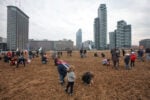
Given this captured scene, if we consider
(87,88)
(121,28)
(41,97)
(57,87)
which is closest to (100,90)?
(87,88)

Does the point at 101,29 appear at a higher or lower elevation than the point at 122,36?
higher

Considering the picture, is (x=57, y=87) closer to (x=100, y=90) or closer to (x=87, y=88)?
(x=87, y=88)

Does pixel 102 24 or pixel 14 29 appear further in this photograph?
pixel 102 24

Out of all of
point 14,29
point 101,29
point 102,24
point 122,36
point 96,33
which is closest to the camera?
point 122,36

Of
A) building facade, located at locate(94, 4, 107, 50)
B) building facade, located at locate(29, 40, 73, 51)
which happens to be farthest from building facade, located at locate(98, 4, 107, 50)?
building facade, located at locate(29, 40, 73, 51)

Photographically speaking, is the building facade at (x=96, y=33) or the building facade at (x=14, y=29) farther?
the building facade at (x=96, y=33)

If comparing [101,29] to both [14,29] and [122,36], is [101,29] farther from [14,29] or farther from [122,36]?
[14,29]

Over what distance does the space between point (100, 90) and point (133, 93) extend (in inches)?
77.0

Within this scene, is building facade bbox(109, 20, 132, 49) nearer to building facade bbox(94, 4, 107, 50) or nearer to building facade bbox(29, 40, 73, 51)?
building facade bbox(94, 4, 107, 50)

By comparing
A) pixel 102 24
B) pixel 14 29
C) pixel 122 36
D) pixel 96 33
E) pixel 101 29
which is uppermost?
pixel 102 24

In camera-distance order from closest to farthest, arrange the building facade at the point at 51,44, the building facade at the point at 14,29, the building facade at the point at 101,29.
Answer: the building facade at the point at 14,29 < the building facade at the point at 101,29 < the building facade at the point at 51,44

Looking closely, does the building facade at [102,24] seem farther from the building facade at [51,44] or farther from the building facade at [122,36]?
the building facade at [51,44]

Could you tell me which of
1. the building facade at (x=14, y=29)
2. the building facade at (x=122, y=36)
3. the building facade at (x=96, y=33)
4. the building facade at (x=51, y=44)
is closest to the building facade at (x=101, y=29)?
the building facade at (x=96, y=33)

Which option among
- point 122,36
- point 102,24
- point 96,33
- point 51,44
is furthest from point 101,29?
point 51,44
